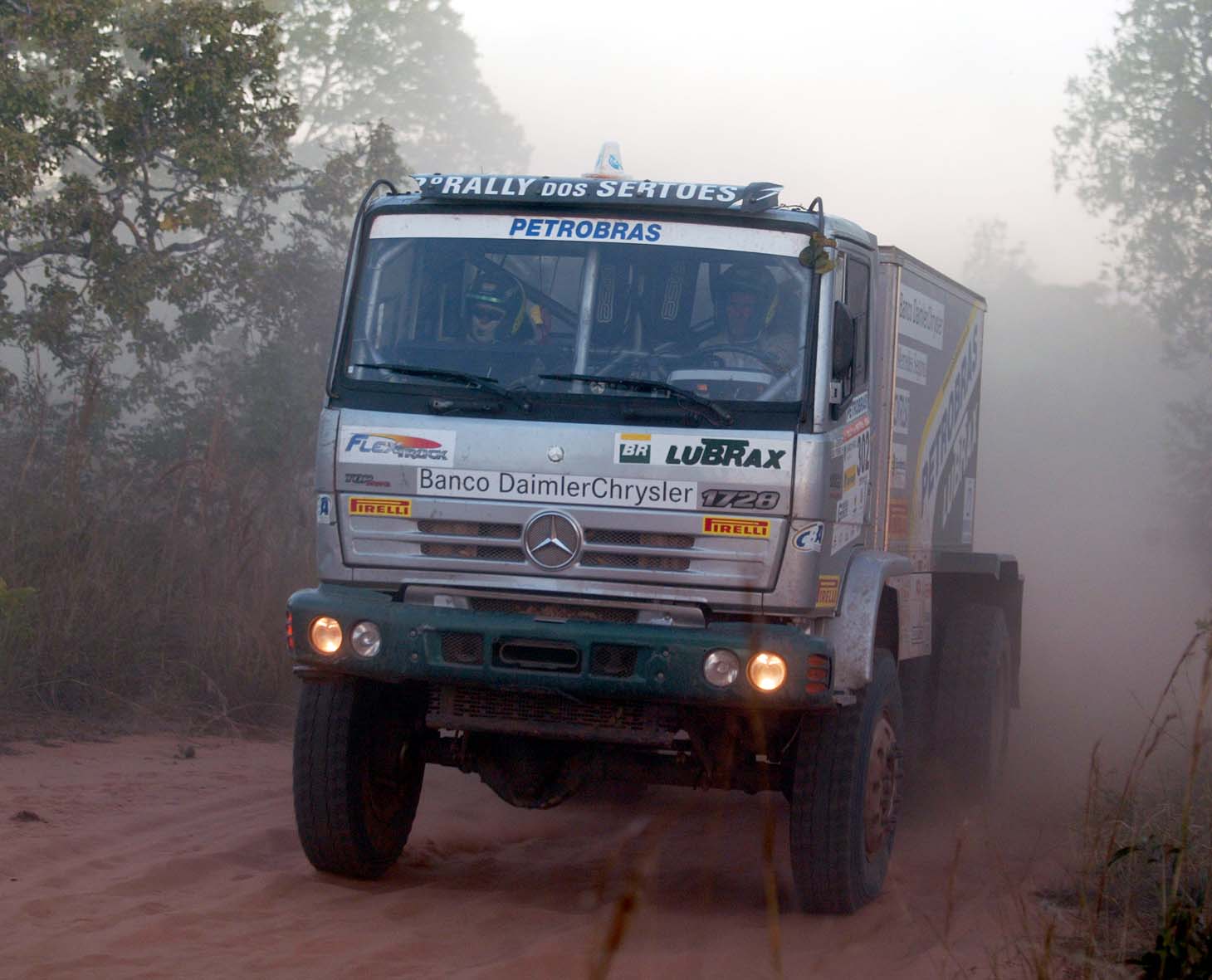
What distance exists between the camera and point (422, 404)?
570cm

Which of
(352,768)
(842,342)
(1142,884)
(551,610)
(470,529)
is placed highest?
(842,342)

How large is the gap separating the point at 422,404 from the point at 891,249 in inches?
102

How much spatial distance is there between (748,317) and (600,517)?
96 cm

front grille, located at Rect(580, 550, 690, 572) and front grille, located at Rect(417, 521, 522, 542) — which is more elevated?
front grille, located at Rect(417, 521, 522, 542)

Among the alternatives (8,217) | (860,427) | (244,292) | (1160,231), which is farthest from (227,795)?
(1160,231)

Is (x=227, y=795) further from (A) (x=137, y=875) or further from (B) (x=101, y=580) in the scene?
(B) (x=101, y=580)

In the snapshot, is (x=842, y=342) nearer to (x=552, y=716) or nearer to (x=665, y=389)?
(x=665, y=389)

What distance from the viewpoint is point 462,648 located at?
18.0ft

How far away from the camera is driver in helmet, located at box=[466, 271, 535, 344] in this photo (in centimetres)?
584

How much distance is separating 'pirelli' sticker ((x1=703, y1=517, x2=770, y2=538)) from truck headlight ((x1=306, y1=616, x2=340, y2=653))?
1.40m

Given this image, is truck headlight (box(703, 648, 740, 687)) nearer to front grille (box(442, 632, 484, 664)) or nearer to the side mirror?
front grille (box(442, 632, 484, 664))

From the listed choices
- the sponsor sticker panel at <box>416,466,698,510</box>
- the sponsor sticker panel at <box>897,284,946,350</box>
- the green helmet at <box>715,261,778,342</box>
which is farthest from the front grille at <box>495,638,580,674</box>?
the sponsor sticker panel at <box>897,284,946,350</box>

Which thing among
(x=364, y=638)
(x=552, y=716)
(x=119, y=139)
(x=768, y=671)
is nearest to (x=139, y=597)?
(x=119, y=139)

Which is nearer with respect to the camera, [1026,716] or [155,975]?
[155,975]
